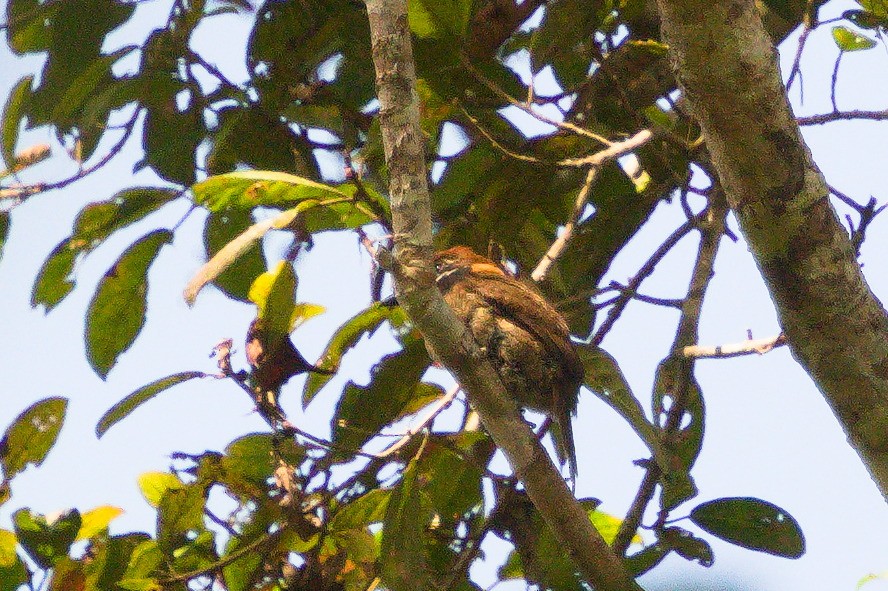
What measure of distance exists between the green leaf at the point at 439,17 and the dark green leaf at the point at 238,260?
3.25 feet

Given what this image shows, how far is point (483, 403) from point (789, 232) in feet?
2.61

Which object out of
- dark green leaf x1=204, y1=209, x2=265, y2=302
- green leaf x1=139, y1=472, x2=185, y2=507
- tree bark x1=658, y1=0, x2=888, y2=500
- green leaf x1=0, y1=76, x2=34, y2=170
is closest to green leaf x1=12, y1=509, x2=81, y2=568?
green leaf x1=139, y1=472, x2=185, y2=507

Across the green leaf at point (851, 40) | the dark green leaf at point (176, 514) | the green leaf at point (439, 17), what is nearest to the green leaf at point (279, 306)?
the dark green leaf at point (176, 514)

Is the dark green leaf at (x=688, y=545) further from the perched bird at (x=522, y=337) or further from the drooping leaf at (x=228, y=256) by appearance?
the drooping leaf at (x=228, y=256)

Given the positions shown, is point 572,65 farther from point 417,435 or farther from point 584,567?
point 584,567

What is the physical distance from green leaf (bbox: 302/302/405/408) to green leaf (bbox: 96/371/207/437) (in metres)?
0.43

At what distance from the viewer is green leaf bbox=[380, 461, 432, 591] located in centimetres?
259

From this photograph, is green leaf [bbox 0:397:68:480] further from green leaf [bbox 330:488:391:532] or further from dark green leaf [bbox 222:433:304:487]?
green leaf [bbox 330:488:391:532]

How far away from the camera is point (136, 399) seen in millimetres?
2814

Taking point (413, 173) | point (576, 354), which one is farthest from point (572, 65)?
point (413, 173)

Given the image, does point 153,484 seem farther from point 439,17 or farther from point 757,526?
point 757,526

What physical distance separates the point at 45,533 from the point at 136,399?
46cm

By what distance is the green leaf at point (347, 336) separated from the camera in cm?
293

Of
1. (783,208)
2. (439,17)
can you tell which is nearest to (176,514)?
(439,17)
